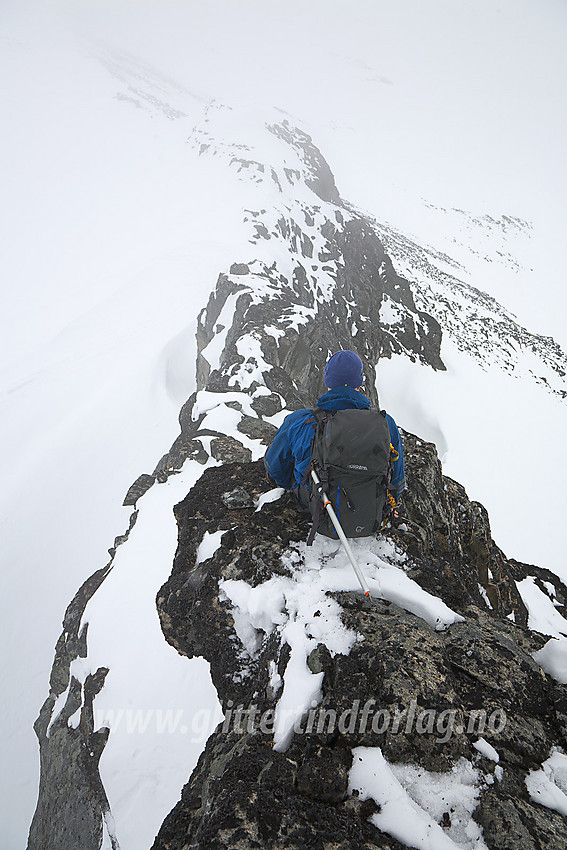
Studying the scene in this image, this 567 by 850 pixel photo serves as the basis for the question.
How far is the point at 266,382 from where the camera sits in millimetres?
10203

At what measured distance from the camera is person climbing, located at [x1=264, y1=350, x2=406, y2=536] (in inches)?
125

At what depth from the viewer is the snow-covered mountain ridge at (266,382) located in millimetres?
4426

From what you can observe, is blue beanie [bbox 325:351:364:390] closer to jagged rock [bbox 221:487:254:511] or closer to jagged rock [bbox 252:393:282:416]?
jagged rock [bbox 221:487:254:511]

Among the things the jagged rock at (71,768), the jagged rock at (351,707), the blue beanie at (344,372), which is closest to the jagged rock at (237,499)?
the jagged rock at (351,707)

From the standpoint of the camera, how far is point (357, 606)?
8.98ft

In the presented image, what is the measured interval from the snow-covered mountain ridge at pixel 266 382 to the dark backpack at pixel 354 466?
0.56m

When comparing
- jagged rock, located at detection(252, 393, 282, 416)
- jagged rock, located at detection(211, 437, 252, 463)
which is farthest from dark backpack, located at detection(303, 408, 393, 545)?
jagged rock, located at detection(252, 393, 282, 416)

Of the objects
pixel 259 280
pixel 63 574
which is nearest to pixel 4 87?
pixel 259 280

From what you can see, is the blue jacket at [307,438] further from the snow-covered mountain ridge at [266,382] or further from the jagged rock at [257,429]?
the jagged rock at [257,429]

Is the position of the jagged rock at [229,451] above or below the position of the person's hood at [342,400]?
below

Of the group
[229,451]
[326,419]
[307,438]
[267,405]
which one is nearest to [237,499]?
[307,438]

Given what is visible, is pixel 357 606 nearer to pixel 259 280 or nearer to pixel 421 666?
pixel 421 666

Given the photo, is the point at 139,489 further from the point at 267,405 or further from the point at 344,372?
the point at 344,372

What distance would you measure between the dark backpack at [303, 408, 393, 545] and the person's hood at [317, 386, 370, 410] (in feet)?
0.62
